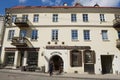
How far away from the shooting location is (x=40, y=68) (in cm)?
2288

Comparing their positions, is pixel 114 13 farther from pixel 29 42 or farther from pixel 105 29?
pixel 29 42

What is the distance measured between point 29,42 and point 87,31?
10.3 m

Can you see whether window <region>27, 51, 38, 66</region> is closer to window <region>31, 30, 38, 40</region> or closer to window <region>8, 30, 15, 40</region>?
window <region>31, 30, 38, 40</region>

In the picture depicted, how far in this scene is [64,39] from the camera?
24078 mm

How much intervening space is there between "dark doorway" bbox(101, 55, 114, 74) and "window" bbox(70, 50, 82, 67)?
4792 millimetres

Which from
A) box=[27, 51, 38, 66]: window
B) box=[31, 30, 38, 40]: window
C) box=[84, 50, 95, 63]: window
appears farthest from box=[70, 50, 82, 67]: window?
box=[31, 30, 38, 40]: window

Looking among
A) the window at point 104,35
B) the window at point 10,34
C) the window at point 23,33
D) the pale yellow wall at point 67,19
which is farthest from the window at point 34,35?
the window at point 104,35

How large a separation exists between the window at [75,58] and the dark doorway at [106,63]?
15.7 feet

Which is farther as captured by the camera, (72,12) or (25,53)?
(72,12)

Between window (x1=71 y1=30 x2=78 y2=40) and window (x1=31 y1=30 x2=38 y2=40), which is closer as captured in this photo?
window (x1=71 y1=30 x2=78 y2=40)

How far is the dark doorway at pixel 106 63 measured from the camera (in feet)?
80.7

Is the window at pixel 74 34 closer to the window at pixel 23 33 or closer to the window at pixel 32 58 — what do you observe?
the window at pixel 32 58

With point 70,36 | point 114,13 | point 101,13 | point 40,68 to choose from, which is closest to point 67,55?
point 70,36

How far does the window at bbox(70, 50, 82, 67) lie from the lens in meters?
22.9
